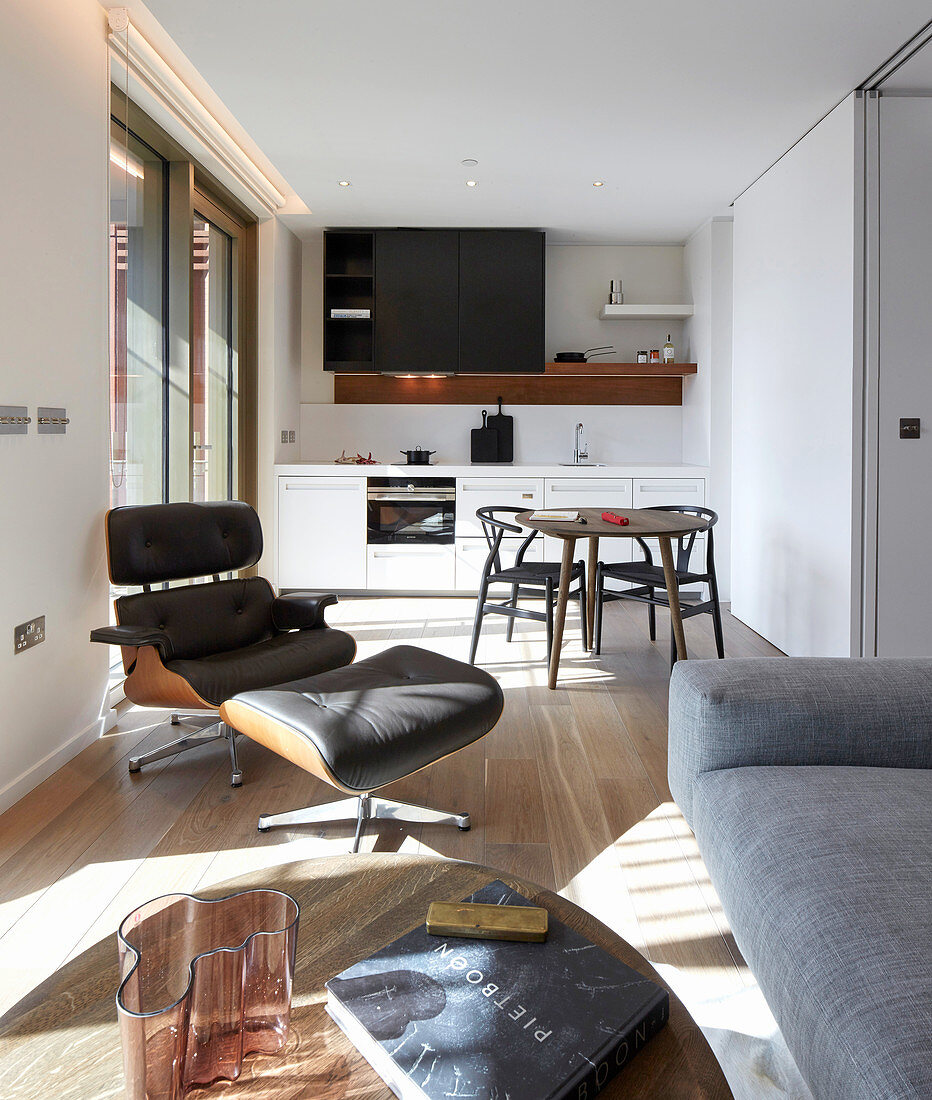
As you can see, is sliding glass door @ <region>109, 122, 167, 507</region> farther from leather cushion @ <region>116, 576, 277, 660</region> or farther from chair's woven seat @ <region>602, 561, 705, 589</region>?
chair's woven seat @ <region>602, 561, 705, 589</region>

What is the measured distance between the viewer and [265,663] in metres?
2.86

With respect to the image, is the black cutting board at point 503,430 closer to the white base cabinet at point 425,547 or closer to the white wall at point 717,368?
the white base cabinet at point 425,547

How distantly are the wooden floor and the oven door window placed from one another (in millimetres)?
2610

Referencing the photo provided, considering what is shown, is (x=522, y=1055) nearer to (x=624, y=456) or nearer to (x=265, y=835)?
(x=265, y=835)

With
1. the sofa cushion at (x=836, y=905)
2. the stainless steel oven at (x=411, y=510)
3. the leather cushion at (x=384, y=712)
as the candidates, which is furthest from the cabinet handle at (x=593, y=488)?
the sofa cushion at (x=836, y=905)

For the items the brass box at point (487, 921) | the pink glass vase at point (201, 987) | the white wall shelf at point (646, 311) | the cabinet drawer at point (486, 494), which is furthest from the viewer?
the white wall shelf at point (646, 311)

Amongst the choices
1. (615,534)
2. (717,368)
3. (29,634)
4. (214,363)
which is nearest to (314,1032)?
(29,634)

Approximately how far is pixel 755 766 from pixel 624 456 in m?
5.27

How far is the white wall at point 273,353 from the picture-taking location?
5.85 m

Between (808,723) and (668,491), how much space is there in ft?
14.5

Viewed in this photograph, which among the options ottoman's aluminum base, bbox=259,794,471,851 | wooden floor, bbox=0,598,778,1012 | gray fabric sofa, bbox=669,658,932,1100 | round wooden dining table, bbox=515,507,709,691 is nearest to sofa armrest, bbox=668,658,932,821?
gray fabric sofa, bbox=669,658,932,1100

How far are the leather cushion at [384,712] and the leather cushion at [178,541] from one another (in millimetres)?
802

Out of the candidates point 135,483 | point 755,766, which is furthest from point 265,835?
point 135,483

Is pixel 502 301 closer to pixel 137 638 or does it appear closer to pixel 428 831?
pixel 137 638
